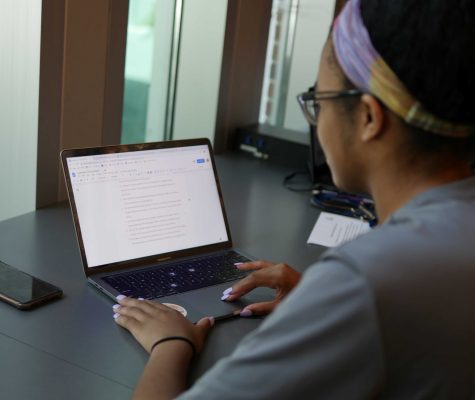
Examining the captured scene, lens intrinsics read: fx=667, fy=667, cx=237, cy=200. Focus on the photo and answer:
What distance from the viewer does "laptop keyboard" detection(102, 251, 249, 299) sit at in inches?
52.2

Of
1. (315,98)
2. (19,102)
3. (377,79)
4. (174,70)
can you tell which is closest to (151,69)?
(174,70)

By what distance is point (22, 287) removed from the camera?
4.23 ft

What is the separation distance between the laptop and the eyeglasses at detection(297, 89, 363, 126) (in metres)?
0.47

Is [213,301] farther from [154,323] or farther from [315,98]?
[315,98]

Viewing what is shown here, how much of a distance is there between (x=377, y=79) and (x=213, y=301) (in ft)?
2.20

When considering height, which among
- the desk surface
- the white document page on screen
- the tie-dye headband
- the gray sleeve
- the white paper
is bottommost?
the desk surface

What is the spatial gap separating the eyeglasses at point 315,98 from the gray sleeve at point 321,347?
0.24m

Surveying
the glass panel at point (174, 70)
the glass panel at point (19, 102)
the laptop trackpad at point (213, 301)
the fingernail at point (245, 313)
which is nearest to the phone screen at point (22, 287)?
the laptop trackpad at point (213, 301)

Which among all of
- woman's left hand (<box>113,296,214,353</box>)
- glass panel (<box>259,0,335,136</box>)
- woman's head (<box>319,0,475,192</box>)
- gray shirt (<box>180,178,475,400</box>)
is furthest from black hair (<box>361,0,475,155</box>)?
glass panel (<box>259,0,335,136</box>)

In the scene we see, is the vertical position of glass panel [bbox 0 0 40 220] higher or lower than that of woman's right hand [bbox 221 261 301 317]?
higher

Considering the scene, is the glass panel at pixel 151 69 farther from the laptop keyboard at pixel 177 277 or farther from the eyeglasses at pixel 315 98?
the eyeglasses at pixel 315 98

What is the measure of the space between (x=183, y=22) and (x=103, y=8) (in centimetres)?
A: 79

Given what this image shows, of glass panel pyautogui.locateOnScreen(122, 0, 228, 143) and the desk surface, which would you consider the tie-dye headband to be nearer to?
the desk surface

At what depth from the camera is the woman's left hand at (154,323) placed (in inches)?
44.1
